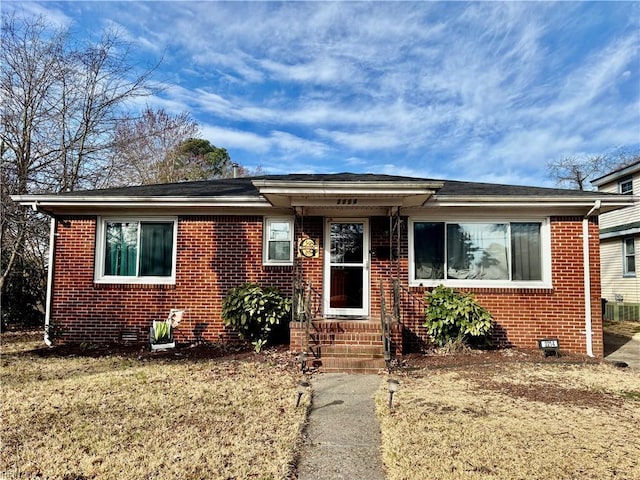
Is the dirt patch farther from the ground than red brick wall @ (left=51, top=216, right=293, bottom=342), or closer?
closer

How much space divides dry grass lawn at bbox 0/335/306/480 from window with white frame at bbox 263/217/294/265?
7.57 ft

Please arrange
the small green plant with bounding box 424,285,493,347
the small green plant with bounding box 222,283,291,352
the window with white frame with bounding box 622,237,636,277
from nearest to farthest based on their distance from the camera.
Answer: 1. the small green plant with bounding box 424,285,493,347
2. the small green plant with bounding box 222,283,291,352
3. the window with white frame with bounding box 622,237,636,277

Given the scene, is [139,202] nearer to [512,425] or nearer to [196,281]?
[196,281]

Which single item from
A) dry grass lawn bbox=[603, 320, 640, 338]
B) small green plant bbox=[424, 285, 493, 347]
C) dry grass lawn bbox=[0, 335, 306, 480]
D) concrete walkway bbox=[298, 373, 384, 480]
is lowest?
dry grass lawn bbox=[603, 320, 640, 338]

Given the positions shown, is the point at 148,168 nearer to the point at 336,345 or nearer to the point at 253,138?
the point at 253,138

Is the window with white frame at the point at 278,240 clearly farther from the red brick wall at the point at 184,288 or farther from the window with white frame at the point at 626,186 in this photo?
the window with white frame at the point at 626,186

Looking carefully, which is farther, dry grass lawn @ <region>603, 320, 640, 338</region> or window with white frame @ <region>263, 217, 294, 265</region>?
dry grass lawn @ <region>603, 320, 640, 338</region>

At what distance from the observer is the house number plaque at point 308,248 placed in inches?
311

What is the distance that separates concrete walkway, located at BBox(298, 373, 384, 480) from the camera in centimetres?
319

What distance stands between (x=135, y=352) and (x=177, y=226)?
2.58 meters

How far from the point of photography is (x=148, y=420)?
13.5 feet

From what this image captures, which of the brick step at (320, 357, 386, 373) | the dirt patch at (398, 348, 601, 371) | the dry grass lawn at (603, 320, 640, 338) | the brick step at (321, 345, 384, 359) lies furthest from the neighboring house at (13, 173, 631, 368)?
the dry grass lawn at (603, 320, 640, 338)

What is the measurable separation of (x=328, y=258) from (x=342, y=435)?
4476mm

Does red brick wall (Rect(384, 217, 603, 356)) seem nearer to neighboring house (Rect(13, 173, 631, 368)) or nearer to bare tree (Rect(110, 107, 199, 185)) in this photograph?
neighboring house (Rect(13, 173, 631, 368))
